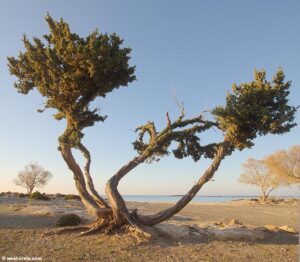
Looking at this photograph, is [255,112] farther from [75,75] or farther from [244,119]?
[75,75]

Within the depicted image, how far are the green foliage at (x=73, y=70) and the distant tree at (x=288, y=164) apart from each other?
5392 centimetres

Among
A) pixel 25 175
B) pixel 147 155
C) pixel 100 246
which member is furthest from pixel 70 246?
pixel 25 175

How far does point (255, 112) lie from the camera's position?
16.4m

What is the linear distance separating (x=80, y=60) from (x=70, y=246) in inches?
358

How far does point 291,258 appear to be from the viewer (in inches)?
530

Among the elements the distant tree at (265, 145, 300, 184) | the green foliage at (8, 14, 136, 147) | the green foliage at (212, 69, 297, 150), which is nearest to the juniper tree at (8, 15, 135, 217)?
the green foliage at (8, 14, 136, 147)

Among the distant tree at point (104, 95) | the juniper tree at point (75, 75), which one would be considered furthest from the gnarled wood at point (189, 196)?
the juniper tree at point (75, 75)

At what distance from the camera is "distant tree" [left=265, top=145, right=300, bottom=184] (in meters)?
62.9

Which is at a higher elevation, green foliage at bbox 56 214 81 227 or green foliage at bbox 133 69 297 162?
green foliage at bbox 133 69 297 162

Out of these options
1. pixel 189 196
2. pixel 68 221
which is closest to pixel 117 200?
pixel 189 196

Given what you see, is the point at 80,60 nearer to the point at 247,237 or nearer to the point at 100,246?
the point at 100,246

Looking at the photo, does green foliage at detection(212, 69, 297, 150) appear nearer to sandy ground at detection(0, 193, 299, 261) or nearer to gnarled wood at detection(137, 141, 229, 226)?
gnarled wood at detection(137, 141, 229, 226)

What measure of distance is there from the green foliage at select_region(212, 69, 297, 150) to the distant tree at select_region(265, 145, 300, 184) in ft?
166

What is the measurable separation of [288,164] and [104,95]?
55.1 metres
